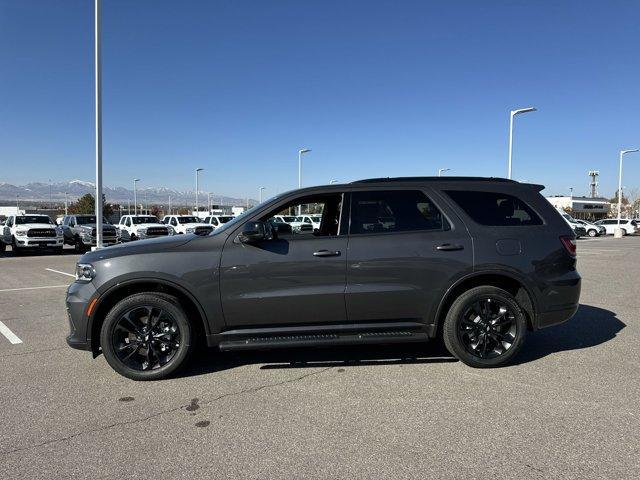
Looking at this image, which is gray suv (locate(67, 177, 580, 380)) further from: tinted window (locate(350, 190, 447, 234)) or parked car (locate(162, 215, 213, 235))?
parked car (locate(162, 215, 213, 235))

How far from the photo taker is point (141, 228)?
28016mm

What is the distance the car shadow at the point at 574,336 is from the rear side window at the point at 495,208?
1.45 m

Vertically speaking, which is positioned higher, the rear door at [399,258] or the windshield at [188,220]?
the windshield at [188,220]

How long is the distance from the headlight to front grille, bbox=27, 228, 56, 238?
19.9 meters

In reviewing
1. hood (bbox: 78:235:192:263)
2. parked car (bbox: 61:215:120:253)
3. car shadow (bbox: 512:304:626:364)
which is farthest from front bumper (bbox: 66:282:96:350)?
parked car (bbox: 61:215:120:253)

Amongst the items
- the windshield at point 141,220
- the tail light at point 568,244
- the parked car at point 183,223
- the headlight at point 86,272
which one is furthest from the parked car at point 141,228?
the tail light at point 568,244

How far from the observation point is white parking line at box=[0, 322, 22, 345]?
597 cm

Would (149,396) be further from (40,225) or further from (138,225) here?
(138,225)

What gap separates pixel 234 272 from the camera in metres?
4.49

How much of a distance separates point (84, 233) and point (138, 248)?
2117 cm

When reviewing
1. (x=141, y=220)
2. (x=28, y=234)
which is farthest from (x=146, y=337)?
(x=141, y=220)

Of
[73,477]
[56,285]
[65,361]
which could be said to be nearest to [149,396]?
[73,477]

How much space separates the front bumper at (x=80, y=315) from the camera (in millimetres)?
4468

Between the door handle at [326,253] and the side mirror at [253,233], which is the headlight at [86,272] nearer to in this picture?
the side mirror at [253,233]
